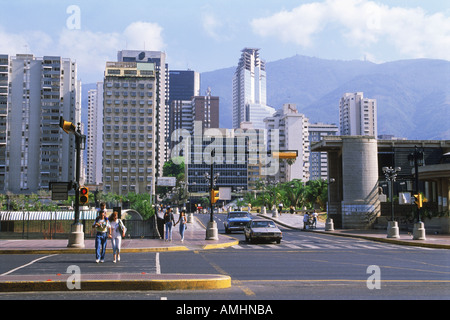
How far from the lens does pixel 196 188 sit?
194 meters

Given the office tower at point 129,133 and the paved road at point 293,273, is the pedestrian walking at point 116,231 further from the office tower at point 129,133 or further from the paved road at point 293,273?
the office tower at point 129,133

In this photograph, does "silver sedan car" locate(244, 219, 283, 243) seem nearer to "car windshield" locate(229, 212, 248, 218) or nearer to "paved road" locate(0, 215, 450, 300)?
"paved road" locate(0, 215, 450, 300)

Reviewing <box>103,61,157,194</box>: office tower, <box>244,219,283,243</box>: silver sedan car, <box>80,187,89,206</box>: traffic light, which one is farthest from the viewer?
<box>103,61,157,194</box>: office tower

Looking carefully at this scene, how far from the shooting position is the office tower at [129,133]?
140625 mm

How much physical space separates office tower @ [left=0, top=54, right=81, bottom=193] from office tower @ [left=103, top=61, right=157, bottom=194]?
12.2m

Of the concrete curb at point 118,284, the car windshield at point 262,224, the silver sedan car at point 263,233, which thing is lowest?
the silver sedan car at point 263,233

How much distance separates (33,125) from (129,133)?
30.3m

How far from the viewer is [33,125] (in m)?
148

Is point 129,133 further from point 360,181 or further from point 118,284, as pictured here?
point 118,284

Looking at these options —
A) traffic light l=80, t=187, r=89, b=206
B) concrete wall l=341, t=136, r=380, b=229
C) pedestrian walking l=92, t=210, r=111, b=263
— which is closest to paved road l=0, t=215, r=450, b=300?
pedestrian walking l=92, t=210, r=111, b=263

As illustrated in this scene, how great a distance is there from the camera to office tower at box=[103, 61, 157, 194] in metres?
141

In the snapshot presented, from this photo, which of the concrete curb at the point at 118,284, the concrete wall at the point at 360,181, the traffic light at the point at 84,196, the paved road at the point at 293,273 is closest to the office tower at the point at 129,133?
the concrete wall at the point at 360,181

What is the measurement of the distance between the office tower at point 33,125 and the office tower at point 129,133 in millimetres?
12170
